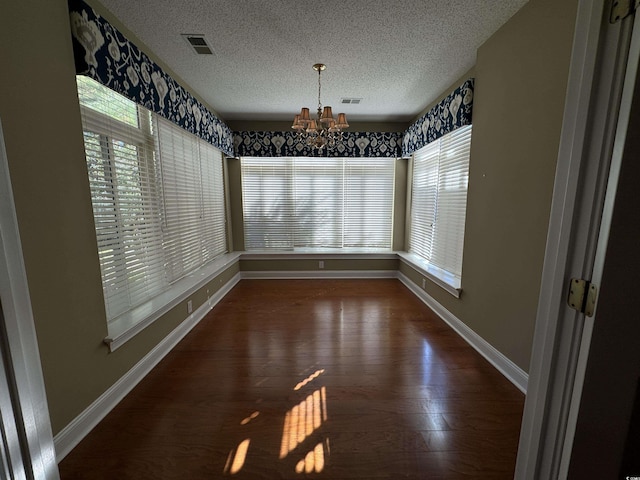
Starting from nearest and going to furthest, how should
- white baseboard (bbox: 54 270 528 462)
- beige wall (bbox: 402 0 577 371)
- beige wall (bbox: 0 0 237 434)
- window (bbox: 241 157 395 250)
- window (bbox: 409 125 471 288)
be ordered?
beige wall (bbox: 0 0 237 434), white baseboard (bbox: 54 270 528 462), beige wall (bbox: 402 0 577 371), window (bbox: 409 125 471 288), window (bbox: 241 157 395 250)

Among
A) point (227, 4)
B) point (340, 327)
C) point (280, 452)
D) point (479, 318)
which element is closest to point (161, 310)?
point (280, 452)

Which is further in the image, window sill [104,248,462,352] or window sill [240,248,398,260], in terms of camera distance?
window sill [240,248,398,260]

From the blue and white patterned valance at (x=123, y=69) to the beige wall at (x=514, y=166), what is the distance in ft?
9.16

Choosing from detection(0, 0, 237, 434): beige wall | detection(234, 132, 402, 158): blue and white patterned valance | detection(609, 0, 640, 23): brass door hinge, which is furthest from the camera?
detection(234, 132, 402, 158): blue and white patterned valance

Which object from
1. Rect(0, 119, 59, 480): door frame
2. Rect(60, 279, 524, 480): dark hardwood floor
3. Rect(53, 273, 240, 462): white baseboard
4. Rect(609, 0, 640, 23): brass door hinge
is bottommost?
Rect(60, 279, 524, 480): dark hardwood floor

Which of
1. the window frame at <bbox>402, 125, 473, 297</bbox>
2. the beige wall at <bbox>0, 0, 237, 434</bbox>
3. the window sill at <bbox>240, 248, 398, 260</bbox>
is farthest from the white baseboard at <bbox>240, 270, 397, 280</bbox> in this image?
the beige wall at <bbox>0, 0, 237, 434</bbox>

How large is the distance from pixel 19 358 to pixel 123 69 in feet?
6.38

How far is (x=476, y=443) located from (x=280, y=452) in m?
1.09

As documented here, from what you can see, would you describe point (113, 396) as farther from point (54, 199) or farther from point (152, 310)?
point (54, 199)

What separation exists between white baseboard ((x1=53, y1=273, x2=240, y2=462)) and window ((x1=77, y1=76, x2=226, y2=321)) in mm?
432

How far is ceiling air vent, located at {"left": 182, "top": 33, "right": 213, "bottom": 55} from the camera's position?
2.04m

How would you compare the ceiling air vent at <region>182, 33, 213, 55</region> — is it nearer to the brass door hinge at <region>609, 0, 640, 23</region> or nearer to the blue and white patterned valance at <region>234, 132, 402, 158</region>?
the blue and white patterned valance at <region>234, 132, 402, 158</region>

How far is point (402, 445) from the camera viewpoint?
1426mm

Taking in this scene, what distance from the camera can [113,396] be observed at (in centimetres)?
171
